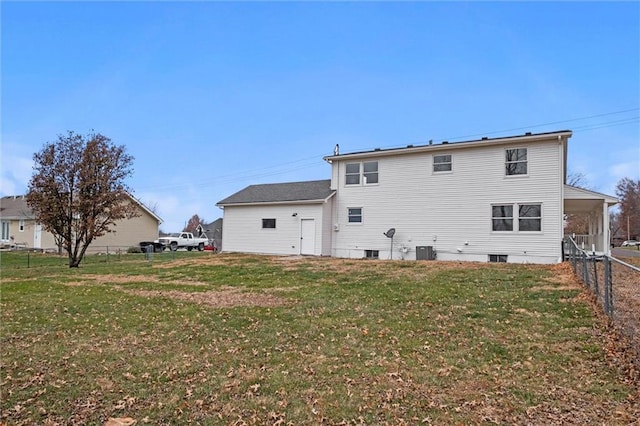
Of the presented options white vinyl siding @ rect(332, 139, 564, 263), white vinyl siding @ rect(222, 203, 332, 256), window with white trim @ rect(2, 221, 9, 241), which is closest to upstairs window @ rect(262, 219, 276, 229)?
white vinyl siding @ rect(222, 203, 332, 256)

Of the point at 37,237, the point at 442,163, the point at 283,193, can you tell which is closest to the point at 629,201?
the point at 442,163

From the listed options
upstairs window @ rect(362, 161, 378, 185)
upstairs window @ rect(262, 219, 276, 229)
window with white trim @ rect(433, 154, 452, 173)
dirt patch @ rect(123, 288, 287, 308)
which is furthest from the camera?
upstairs window @ rect(262, 219, 276, 229)

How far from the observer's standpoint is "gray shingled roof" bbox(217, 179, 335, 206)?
2139cm

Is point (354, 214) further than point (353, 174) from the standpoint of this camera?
No

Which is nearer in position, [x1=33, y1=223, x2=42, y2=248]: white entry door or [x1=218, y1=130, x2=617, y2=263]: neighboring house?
[x1=218, y1=130, x2=617, y2=263]: neighboring house

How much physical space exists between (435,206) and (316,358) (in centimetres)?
1446

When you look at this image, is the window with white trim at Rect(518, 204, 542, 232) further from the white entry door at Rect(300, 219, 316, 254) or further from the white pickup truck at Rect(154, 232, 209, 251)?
the white pickup truck at Rect(154, 232, 209, 251)

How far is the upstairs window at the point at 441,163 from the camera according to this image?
18.4 meters

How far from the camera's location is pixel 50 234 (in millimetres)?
32500

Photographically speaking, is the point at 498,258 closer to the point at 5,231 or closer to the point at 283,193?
the point at 283,193

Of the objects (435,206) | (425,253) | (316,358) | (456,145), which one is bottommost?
(316,358)

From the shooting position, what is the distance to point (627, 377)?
429 centimetres

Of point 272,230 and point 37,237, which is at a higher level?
point 272,230

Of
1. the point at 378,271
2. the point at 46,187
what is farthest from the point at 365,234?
the point at 46,187
